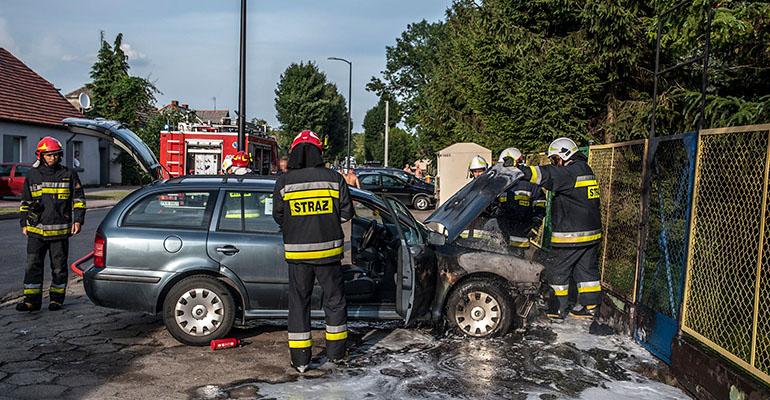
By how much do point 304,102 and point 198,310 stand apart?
68.7 m

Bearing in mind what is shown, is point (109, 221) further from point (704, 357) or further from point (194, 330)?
point (704, 357)

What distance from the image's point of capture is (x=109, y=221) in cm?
591

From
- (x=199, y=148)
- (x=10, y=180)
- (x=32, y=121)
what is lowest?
(x=10, y=180)

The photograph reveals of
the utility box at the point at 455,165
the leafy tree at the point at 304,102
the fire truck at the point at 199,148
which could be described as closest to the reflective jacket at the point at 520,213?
the utility box at the point at 455,165

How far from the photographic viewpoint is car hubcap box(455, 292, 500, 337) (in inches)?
242

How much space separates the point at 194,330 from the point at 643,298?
13.5ft

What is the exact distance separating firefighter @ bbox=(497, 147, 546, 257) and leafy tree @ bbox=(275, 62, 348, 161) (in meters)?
63.1

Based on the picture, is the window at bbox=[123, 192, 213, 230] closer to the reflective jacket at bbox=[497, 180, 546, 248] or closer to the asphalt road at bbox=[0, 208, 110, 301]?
the asphalt road at bbox=[0, 208, 110, 301]

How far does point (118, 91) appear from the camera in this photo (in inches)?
1426

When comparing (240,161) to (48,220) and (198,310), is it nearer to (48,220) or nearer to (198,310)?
(48,220)

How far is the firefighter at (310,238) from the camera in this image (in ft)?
17.0

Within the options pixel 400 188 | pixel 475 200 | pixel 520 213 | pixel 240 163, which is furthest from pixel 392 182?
pixel 475 200

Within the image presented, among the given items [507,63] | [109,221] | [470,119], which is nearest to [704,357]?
[109,221]

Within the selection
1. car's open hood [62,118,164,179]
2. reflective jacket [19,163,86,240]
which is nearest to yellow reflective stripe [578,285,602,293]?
car's open hood [62,118,164,179]
